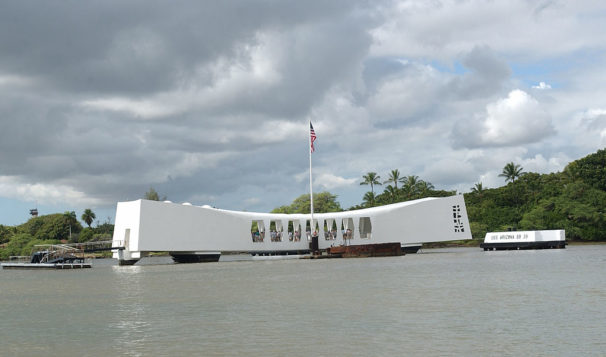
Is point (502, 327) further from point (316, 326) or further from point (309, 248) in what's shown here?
Answer: point (309, 248)

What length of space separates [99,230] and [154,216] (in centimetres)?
7688

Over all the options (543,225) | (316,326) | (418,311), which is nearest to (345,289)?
(418,311)

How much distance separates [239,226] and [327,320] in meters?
42.7

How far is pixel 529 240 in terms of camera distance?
58.0m

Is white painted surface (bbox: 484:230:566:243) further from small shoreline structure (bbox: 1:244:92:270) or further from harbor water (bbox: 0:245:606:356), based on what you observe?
small shoreline structure (bbox: 1:244:92:270)

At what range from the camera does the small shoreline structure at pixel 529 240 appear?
57375 mm

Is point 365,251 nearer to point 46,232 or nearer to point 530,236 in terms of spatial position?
point 530,236

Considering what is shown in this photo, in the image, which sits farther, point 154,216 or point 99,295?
point 154,216

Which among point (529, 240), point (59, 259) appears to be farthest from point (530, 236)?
point (59, 259)

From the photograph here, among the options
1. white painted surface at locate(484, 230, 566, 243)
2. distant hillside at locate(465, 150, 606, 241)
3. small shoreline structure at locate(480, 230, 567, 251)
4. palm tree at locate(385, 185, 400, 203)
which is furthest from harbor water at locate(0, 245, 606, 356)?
palm tree at locate(385, 185, 400, 203)

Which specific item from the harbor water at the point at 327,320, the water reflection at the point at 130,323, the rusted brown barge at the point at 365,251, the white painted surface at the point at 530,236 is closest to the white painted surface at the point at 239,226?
the white painted surface at the point at 530,236

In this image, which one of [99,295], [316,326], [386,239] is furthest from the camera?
[386,239]

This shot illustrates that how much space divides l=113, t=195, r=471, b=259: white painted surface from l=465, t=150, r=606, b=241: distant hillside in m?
7.19

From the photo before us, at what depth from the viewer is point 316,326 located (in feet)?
44.5
